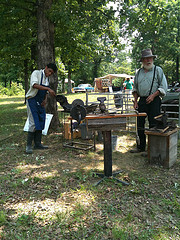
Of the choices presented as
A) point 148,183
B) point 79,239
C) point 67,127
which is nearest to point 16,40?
point 67,127

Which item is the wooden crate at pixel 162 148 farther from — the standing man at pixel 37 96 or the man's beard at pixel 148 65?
the standing man at pixel 37 96

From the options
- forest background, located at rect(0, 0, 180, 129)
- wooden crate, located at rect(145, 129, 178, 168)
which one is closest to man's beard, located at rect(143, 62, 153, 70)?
wooden crate, located at rect(145, 129, 178, 168)

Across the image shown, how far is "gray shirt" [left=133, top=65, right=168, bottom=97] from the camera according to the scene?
483 cm

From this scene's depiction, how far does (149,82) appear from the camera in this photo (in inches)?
194

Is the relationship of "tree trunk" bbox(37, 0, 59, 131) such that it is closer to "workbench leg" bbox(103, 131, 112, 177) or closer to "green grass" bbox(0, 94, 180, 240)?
"green grass" bbox(0, 94, 180, 240)

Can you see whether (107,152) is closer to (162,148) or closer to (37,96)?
(162,148)

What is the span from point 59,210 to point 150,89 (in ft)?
9.95

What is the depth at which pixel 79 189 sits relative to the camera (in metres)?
3.71

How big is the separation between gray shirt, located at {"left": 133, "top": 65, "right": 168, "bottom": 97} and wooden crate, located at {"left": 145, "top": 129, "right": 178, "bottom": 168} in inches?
35.2

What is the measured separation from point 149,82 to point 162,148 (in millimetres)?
1372

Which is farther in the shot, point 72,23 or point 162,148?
point 72,23

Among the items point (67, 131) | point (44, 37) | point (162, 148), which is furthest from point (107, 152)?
point (44, 37)

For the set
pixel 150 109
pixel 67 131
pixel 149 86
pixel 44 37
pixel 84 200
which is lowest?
pixel 84 200

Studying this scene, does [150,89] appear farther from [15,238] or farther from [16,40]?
[16,40]
